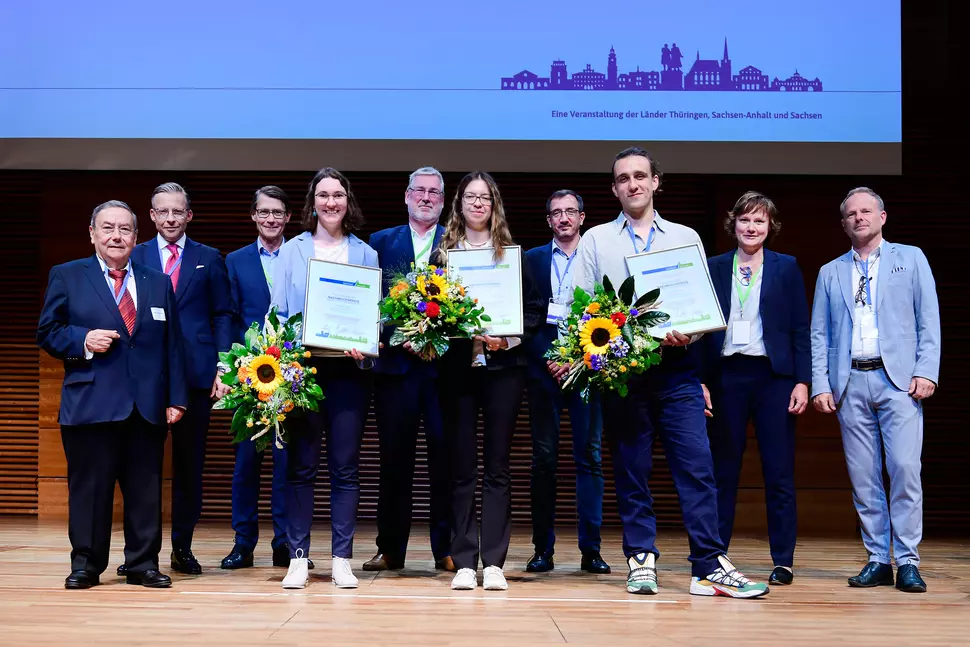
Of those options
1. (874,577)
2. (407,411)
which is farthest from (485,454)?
(874,577)

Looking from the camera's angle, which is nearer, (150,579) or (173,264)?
(150,579)

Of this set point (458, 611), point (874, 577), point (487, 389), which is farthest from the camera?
point (874, 577)

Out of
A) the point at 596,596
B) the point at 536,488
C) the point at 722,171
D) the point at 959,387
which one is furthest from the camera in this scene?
the point at 959,387

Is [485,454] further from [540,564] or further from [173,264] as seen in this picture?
[173,264]

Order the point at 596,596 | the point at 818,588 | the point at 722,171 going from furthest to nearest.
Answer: the point at 722,171, the point at 818,588, the point at 596,596

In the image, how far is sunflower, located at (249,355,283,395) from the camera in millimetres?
3434

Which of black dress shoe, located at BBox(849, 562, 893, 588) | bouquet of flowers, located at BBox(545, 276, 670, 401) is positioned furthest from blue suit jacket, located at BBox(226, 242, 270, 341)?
black dress shoe, located at BBox(849, 562, 893, 588)

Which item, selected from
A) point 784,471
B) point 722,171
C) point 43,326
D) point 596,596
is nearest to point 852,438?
point 784,471

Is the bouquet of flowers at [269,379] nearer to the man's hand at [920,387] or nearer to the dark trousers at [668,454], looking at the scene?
the dark trousers at [668,454]

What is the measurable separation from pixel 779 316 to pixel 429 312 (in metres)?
1.58

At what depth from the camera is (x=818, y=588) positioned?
3684 mm

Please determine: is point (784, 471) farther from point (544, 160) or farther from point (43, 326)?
point (43, 326)

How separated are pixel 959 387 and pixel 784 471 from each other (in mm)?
3019

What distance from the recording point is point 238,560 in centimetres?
407
